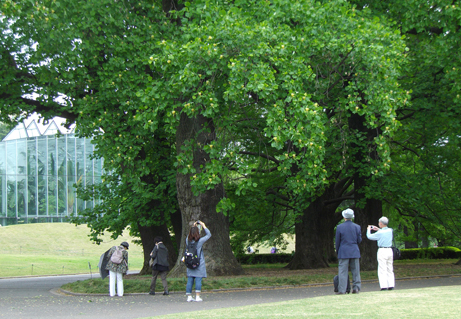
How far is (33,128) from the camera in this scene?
174 feet

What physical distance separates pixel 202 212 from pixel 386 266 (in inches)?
271

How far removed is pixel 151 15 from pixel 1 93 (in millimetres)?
5156

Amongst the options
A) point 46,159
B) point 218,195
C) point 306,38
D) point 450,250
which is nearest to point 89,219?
point 218,195

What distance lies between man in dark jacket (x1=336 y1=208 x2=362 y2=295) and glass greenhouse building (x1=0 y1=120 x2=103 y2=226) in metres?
42.6

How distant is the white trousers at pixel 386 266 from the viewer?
1130 centimetres

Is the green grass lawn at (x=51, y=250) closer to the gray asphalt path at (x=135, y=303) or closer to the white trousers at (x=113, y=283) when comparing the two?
the white trousers at (x=113, y=283)

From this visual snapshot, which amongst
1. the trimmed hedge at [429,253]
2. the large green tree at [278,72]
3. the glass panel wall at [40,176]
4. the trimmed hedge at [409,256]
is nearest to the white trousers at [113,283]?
the large green tree at [278,72]

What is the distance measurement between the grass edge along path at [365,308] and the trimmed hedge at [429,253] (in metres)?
28.6

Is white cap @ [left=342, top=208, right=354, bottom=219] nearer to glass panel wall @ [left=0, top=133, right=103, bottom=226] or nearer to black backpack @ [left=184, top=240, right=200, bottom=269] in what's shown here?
black backpack @ [left=184, top=240, right=200, bottom=269]

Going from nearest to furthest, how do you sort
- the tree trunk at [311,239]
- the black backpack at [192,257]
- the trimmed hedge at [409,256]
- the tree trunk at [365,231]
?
1. the black backpack at [192,257]
2. the tree trunk at [365,231]
3. the tree trunk at [311,239]
4. the trimmed hedge at [409,256]

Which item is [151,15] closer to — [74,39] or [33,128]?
[74,39]

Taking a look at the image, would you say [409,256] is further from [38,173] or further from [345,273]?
[38,173]

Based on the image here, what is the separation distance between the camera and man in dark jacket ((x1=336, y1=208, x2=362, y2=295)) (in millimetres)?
10805

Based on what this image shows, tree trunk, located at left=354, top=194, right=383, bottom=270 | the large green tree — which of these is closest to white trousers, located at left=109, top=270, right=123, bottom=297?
the large green tree
